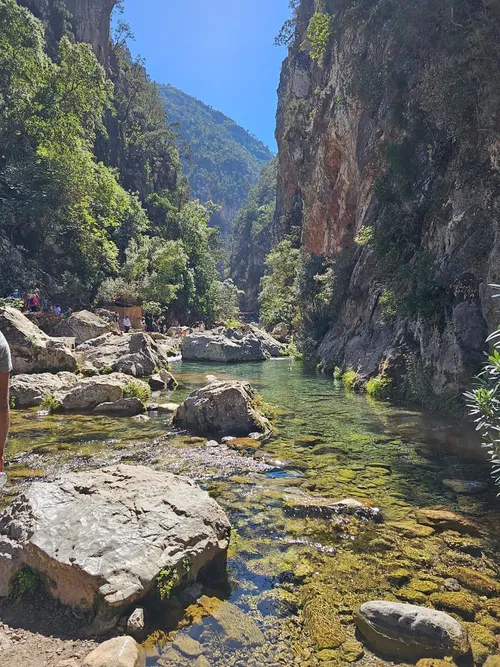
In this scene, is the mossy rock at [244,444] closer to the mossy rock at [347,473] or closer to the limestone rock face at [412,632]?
the mossy rock at [347,473]

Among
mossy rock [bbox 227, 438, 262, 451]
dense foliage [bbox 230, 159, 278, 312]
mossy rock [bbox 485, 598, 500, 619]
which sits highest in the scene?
dense foliage [bbox 230, 159, 278, 312]

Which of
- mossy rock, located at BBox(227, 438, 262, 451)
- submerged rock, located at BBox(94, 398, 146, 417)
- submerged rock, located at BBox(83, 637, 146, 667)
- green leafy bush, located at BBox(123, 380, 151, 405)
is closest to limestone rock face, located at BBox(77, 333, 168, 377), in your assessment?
green leafy bush, located at BBox(123, 380, 151, 405)

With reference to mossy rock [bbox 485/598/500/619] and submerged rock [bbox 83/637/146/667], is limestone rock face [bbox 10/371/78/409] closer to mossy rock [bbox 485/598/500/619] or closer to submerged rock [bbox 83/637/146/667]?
submerged rock [bbox 83/637/146/667]

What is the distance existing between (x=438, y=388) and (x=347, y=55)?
25109 mm

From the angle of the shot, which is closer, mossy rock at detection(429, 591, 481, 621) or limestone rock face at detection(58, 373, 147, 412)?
mossy rock at detection(429, 591, 481, 621)

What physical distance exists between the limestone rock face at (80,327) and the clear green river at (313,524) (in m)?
15.7

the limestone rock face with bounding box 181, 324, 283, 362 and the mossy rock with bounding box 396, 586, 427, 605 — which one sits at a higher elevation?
the limestone rock face with bounding box 181, 324, 283, 362

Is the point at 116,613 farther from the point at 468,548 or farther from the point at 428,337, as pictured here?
the point at 428,337

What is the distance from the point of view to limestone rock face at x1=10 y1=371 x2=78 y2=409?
41.2ft

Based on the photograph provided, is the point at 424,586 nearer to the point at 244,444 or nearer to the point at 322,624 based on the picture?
the point at 322,624

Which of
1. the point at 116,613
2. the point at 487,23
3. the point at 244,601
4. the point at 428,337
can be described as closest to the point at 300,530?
the point at 244,601

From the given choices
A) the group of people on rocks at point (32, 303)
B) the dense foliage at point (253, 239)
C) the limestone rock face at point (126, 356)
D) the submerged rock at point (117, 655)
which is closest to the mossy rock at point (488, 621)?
the submerged rock at point (117, 655)

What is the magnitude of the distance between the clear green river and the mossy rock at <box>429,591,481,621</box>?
1 centimetres

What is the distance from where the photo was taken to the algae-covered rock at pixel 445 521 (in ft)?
17.8
